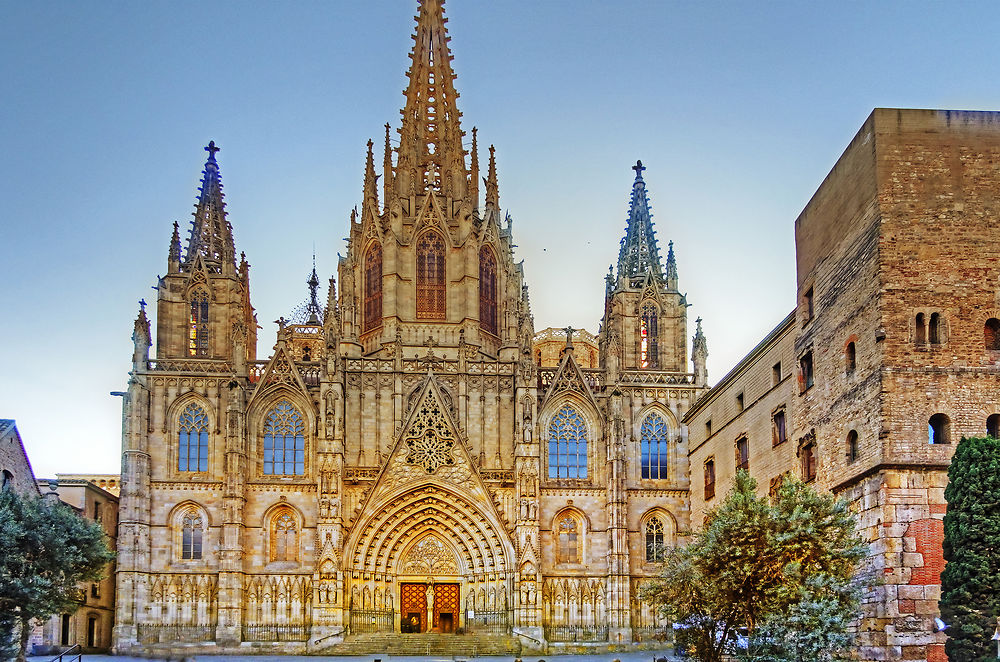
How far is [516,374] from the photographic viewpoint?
57750 mm

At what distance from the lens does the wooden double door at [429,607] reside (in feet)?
187

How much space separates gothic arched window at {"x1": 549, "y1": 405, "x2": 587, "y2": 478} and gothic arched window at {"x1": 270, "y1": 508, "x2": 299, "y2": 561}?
503 inches

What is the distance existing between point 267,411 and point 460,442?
9688 millimetres

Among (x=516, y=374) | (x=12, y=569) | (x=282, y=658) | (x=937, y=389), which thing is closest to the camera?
(x=937, y=389)

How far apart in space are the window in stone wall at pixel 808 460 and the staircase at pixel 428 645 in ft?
65.2

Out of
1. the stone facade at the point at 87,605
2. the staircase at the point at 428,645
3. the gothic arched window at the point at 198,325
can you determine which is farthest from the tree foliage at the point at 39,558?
the gothic arched window at the point at 198,325

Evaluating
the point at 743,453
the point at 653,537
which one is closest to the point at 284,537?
the point at 653,537

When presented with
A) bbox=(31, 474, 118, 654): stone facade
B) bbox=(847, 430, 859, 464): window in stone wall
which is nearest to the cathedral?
bbox=(31, 474, 118, 654): stone facade

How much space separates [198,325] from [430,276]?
1234cm

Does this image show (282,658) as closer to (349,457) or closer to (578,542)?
(349,457)

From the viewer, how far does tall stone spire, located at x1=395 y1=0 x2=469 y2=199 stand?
214 feet

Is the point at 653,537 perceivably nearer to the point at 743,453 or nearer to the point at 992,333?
the point at 743,453

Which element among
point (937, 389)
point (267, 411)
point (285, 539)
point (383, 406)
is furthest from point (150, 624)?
point (937, 389)

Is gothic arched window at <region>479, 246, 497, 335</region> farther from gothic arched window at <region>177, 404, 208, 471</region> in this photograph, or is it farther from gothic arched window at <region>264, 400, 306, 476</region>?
gothic arched window at <region>177, 404, 208, 471</region>
